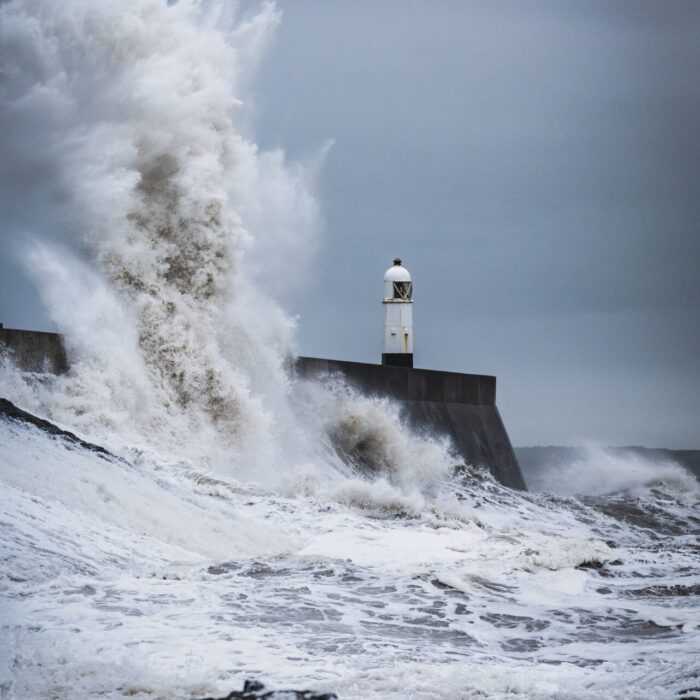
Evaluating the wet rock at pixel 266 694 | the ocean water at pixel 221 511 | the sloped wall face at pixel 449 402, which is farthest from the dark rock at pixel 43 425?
the sloped wall face at pixel 449 402

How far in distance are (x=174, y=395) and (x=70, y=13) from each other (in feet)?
14.2

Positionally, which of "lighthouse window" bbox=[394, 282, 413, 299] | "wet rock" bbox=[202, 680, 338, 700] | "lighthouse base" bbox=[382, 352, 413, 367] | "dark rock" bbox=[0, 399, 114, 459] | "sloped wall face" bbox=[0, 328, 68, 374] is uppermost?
"lighthouse window" bbox=[394, 282, 413, 299]

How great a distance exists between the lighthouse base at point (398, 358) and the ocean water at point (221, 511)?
7.93 feet

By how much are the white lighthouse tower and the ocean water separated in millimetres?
2469

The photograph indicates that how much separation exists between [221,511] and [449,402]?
8316mm

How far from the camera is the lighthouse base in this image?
17.1m

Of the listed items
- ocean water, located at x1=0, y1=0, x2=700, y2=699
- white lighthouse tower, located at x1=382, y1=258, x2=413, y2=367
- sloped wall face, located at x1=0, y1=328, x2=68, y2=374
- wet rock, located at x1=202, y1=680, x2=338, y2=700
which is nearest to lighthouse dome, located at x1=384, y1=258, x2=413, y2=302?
white lighthouse tower, located at x1=382, y1=258, x2=413, y2=367

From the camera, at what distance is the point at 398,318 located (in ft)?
56.6

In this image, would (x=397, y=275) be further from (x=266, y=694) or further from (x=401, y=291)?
(x=266, y=694)

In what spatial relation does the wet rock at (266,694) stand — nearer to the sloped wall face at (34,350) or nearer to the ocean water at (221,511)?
the ocean water at (221,511)

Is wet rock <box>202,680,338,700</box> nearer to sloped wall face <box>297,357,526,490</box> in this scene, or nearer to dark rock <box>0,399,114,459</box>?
dark rock <box>0,399,114,459</box>

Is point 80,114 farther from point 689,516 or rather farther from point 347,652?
point 689,516

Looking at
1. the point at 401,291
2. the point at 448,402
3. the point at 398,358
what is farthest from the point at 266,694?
the point at 401,291

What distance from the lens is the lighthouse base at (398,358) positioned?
1709cm
